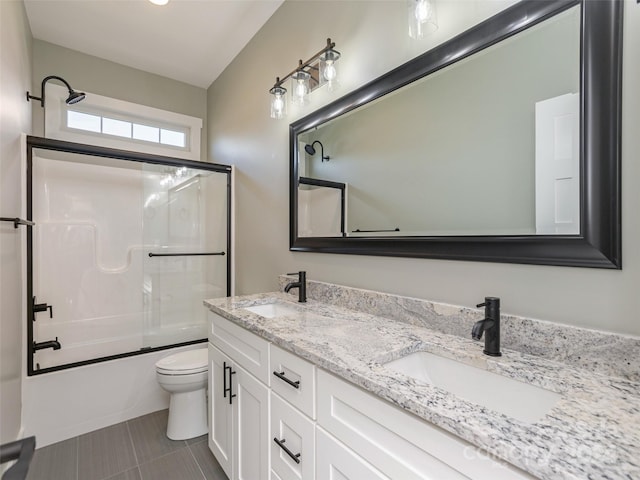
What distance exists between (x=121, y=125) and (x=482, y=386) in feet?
11.2

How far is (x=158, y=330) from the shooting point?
258cm

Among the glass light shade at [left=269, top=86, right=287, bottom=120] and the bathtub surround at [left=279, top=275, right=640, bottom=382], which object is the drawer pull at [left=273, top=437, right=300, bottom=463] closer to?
the bathtub surround at [left=279, top=275, right=640, bottom=382]

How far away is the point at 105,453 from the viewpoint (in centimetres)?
190

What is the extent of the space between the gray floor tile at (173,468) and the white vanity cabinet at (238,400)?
166 mm

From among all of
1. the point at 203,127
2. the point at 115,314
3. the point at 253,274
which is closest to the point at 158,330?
the point at 115,314

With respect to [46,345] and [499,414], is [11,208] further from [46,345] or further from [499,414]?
[499,414]

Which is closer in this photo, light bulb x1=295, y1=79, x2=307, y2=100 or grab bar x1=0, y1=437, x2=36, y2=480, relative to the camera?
grab bar x1=0, y1=437, x2=36, y2=480

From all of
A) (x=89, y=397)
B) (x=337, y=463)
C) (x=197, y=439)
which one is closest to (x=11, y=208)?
(x=89, y=397)

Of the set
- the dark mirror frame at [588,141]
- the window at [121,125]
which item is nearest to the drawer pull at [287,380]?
the dark mirror frame at [588,141]

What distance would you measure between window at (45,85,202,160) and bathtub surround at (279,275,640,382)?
109 inches

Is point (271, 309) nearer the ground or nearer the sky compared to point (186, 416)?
nearer the sky

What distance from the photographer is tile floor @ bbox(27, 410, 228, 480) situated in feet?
5.61

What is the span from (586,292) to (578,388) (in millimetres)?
271

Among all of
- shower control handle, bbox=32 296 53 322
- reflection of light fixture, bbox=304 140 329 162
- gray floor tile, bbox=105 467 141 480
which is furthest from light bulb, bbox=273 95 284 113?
gray floor tile, bbox=105 467 141 480
